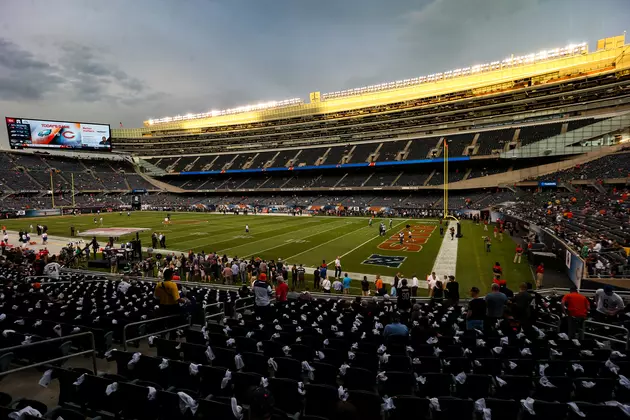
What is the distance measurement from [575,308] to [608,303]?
1313mm

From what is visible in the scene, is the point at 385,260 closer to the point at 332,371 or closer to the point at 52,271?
the point at 332,371

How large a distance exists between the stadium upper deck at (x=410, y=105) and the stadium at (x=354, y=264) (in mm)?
493

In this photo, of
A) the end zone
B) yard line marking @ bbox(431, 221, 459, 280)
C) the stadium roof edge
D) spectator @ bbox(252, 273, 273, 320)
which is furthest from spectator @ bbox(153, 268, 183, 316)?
the stadium roof edge

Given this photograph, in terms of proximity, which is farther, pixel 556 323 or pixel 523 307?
pixel 556 323

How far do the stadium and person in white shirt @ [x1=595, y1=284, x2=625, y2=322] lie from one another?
44 millimetres

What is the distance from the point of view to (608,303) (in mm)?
8430

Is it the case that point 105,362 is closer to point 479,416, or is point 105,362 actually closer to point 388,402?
point 388,402

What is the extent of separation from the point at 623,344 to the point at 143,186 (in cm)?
10499

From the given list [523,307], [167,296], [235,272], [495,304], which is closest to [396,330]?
[495,304]

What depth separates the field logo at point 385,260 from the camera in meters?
22.3

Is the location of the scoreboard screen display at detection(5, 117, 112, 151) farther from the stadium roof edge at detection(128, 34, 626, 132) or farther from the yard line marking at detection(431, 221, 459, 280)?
the yard line marking at detection(431, 221, 459, 280)

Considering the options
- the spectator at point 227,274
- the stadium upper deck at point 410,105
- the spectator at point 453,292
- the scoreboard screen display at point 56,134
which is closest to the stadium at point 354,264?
the spectator at point 227,274

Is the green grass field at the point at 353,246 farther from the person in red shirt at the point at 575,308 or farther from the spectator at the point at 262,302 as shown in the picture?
the spectator at the point at 262,302

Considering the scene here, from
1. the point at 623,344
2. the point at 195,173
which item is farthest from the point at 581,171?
the point at 195,173
